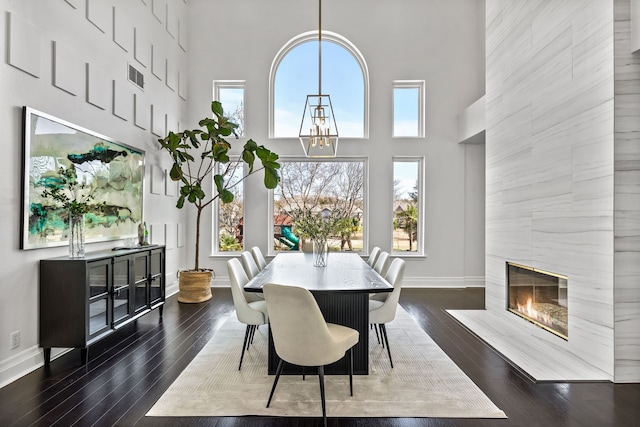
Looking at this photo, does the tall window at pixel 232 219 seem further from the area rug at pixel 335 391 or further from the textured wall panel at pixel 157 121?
the area rug at pixel 335 391

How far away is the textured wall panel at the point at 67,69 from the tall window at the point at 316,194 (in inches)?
145

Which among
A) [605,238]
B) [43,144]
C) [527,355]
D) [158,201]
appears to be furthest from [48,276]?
[605,238]

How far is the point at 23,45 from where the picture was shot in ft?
9.87

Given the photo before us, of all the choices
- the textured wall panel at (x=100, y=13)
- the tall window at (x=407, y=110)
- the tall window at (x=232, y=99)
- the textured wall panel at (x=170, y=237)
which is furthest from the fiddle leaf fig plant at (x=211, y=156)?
the tall window at (x=407, y=110)

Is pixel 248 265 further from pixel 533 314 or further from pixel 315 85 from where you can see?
pixel 315 85

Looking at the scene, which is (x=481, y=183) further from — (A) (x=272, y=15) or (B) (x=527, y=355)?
(A) (x=272, y=15)

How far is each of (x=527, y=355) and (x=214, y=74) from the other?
631 centimetres

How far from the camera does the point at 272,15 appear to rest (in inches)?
271

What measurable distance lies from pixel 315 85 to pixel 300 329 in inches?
220

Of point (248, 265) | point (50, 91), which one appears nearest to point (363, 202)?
point (248, 265)

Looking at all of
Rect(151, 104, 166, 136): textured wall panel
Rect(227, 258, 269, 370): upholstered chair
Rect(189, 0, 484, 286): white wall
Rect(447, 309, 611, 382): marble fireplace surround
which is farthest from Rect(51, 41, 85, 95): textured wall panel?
Rect(447, 309, 611, 382): marble fireplace surround

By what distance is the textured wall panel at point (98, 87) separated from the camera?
3.87m

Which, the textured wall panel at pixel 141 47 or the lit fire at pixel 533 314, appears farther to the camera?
the textured wall panel at pixel 141 47

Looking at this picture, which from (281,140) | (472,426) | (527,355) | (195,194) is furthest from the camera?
(281,140)
